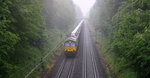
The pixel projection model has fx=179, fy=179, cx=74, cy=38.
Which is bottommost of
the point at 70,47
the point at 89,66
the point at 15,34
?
the point at 89,66

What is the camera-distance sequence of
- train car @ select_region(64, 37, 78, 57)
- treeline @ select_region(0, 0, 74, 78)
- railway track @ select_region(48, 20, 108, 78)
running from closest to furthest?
treeline @ select_region(0, 0, 74, 78)
railway track @ select_region(48, 20, 108, 78)
train car @ select_region(64, 37, 78, 57)

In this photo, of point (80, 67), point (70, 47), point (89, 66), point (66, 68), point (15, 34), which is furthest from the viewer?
point (70, 47)

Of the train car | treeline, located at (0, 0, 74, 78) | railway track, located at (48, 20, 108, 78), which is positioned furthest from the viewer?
the train car

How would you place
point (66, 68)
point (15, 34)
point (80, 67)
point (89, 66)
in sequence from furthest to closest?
point (89, 66) → point (80, 67) → point (66, 68) → point (15, 34)

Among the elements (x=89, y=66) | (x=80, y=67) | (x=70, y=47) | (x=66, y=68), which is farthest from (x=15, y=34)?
(x=70, y=47)

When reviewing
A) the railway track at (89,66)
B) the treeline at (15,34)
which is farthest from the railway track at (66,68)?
the treeline at (15,34)

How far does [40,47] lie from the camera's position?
25.9 m

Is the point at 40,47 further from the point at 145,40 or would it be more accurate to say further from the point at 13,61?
the point at 145,40

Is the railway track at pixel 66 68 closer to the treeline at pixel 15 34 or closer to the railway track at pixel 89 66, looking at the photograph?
the railway track at pixel 89 66

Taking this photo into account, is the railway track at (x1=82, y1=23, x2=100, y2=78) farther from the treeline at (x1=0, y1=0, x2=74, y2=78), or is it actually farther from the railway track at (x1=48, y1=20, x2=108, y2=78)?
the treeline at (x1=0, y1=0, x2=74, y2=78)

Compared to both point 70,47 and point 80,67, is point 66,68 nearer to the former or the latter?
point 80,67

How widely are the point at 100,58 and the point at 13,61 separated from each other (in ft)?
46.9

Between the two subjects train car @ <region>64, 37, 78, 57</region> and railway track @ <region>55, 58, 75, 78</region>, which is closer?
railway track @ <region>55, 58, 75, 78</region>

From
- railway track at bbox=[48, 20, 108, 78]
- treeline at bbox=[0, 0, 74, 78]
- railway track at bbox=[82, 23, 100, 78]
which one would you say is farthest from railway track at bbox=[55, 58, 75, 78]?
treeline at bbox=[0, 0, 74, 78]
